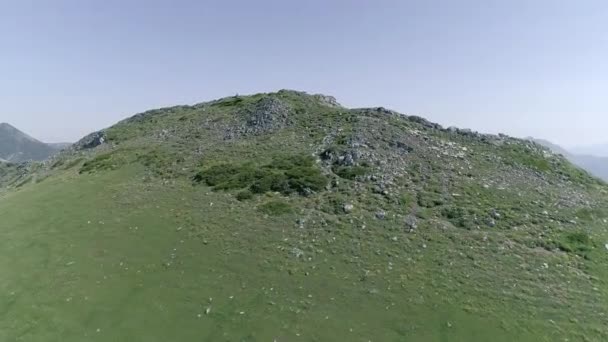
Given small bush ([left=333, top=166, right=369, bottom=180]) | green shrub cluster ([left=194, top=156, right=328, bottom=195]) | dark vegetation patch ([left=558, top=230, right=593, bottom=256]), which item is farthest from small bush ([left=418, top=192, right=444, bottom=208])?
dark vegetation patch ([left=558, top=230, right=593, bottom=256])

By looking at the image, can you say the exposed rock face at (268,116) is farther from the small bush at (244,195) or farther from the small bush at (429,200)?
the small bush at (429,200)

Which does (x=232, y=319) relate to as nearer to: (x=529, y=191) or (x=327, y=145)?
(x=327, y=145)

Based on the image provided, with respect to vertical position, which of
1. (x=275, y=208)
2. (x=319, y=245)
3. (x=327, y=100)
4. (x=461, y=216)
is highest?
(x=327, y=100)

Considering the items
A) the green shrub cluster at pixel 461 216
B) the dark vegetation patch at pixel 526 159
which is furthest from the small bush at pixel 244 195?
the dark vegetation patch at pixel 526 159

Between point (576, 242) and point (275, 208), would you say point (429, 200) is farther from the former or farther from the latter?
point (275, 208)

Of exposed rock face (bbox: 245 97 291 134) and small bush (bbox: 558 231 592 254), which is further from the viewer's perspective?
exposed rock face (bbox: 245 97 291 134)

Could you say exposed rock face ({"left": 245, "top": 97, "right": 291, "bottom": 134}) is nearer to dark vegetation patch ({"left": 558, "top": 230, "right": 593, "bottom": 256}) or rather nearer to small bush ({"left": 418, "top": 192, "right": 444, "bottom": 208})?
small bush ({"left": 418, "top": 192, "right": 444, "bottom": 208})

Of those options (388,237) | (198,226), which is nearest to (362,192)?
(388,237)

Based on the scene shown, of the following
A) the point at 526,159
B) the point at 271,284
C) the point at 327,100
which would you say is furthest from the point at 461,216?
the point at 327,100
